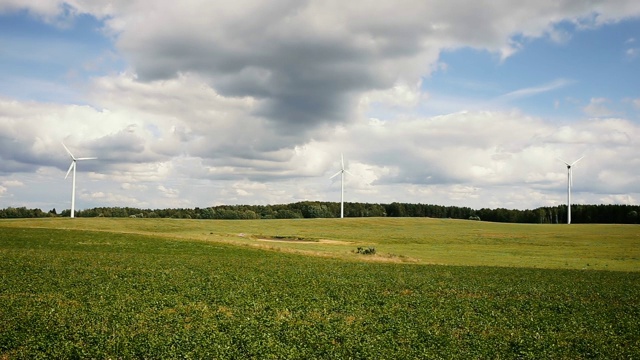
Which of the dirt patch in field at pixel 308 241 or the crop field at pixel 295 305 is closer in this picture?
the crop field at pixel 295 305

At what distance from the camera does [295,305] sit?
29297 mm

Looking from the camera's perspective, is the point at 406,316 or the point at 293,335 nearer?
the point at 293,335

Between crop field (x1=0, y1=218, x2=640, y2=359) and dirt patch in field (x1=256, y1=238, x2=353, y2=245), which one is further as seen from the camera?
dirt patch in field (x1=256, y1=238, x2=353, y2=245)

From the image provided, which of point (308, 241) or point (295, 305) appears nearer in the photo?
point (295, 305)

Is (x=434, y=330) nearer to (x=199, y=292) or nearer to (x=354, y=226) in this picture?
(x=199, y=292)

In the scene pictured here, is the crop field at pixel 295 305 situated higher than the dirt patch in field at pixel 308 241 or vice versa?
the crop field at pixel 295 305

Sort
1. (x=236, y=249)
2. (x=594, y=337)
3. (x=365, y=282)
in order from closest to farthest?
(x=594, y=337)
(x=365, y=282)
(x=236, y=249)

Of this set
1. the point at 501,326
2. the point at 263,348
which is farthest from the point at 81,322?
the point at 501,326

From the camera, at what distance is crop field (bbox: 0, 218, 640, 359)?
66.9ft

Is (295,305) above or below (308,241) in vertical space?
above

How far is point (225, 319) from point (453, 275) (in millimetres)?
28642

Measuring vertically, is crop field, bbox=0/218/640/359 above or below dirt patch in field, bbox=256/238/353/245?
Answer: above

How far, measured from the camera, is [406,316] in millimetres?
27078

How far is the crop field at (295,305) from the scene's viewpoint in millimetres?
20391
